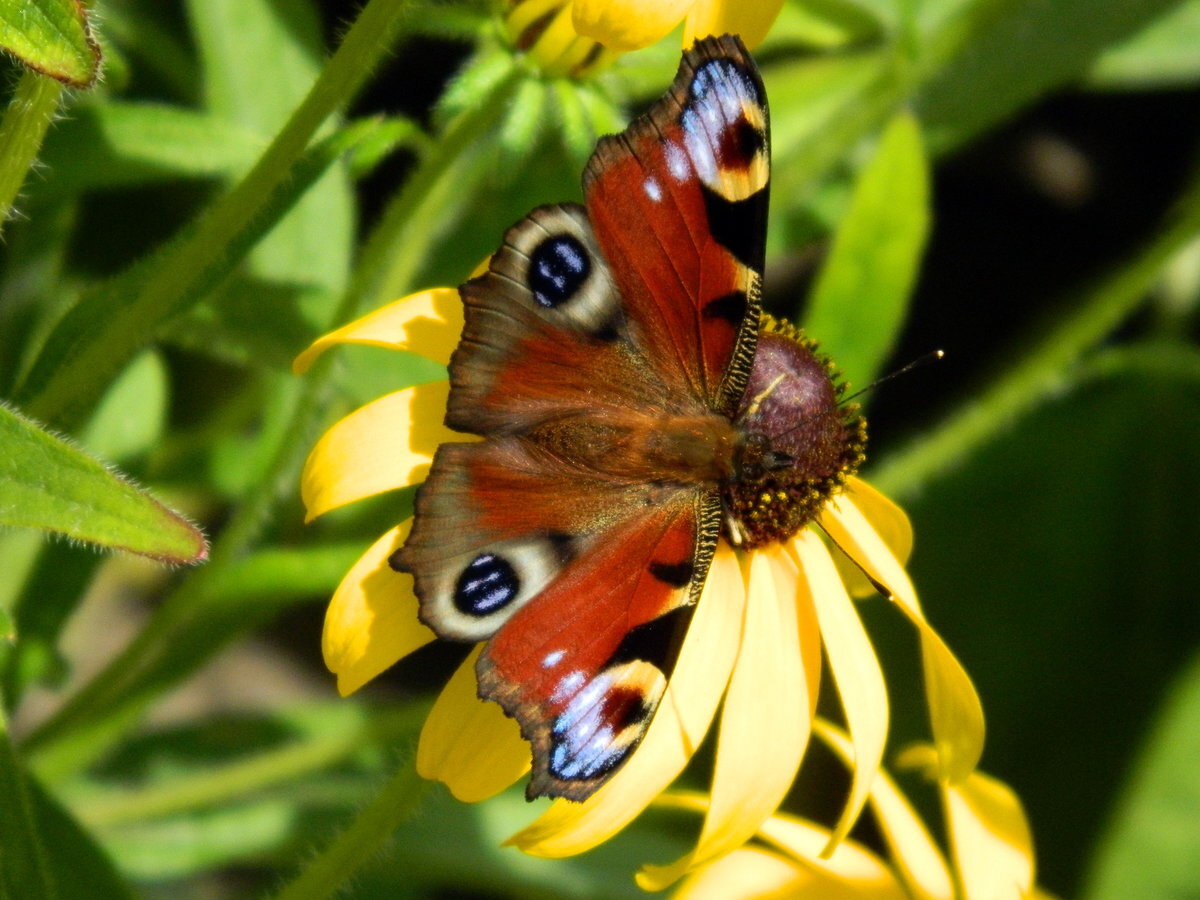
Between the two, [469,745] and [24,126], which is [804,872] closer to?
[469,745]

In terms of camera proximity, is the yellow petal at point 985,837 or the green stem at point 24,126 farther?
the yellow petal at point 985,837

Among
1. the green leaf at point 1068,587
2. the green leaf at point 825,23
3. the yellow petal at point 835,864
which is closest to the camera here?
the yellow petal at point 835,864

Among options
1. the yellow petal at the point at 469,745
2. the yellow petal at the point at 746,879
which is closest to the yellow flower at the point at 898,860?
the yellow petal at the point at 746,879

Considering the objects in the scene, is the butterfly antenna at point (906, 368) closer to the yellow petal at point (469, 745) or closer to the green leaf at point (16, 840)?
the yellow petal at point (469, 745)

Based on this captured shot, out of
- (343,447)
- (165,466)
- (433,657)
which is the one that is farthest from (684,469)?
(433,657)

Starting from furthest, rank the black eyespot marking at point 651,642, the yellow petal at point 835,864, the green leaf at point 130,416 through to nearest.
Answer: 1. the green leaf at point 130,416
2. the yellow petal at point 835,864
3. the black eyespot marking at point 651,642

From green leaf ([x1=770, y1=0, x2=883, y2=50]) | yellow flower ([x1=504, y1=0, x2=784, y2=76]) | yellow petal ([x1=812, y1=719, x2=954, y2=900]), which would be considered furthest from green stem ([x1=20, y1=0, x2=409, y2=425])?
green leaf ([x1=770, y1=0, x2=883, y2=50])

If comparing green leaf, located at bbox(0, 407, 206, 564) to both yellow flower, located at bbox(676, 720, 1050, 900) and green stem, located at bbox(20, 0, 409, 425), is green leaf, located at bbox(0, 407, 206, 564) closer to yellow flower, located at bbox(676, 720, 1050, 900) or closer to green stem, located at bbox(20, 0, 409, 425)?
green stem, located at bbox(20, 0, 409, 425)

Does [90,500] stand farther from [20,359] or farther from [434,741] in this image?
[20,359]
